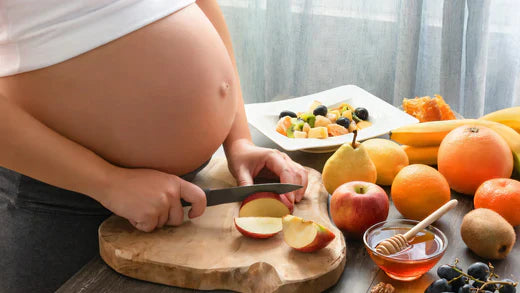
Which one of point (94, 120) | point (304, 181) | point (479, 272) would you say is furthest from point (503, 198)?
point (94, 120)

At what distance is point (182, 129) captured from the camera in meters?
1.00

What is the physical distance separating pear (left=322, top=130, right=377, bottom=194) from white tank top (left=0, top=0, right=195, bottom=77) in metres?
0.44

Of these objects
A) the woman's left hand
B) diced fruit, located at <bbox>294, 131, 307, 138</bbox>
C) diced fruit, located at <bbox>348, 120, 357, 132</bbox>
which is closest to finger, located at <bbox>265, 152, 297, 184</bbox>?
the woman's left hand

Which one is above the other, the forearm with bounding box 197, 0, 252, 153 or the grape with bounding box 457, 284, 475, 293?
the forearm with bounding box 197, 0, 252, 153

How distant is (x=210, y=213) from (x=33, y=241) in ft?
0.98

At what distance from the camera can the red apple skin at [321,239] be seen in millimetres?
884

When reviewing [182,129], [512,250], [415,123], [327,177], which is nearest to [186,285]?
[182,129]

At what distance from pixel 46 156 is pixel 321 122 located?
0.71 meters

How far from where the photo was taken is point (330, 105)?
5.21 feet

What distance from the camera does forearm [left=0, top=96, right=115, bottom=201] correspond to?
88 centimetres

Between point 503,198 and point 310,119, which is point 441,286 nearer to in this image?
point 503,198

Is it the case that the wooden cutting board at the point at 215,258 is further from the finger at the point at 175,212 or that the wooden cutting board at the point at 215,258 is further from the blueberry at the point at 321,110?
the blueberry at the point at 321,110

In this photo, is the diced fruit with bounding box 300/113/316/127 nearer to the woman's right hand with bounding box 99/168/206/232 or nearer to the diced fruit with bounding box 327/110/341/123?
the diced fruit with bounding box 327/110/341/123

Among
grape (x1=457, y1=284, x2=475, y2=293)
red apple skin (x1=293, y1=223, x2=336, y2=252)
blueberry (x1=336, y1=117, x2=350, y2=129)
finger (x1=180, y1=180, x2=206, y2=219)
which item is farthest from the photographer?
blueberry (x1=336, y1=117, x2=350, y2=129)
